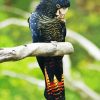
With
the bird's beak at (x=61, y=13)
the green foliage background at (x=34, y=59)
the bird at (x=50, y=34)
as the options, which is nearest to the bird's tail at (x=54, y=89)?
the bird at (x=50, y=34)

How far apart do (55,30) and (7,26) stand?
7.75 ft

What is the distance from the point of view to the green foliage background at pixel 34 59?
10.5 feet

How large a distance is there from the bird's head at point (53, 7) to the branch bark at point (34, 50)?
73mm

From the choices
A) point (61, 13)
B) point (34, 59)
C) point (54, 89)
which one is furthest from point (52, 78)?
point (34, 59)

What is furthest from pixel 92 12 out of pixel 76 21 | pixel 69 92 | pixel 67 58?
pixel 69 92

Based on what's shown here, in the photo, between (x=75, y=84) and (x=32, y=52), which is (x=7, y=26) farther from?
(x=32, y=52)

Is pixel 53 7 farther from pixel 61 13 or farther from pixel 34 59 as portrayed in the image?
pixel 34 59

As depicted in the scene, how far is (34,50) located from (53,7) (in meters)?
0.12

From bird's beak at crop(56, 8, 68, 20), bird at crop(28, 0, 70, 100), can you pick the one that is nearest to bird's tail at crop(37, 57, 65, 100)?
bird at crop(28, 0, 70, 100)

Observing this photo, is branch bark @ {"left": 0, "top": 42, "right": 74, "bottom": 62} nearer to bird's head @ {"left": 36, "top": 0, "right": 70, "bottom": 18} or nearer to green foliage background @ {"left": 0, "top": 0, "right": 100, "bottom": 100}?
bird's head @ {"left": 36, "top": 0, "right": 70, "bottom": 18}

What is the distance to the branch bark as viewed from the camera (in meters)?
1.19

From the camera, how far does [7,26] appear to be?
3621 mm

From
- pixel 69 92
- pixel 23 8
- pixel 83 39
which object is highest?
pixel 23 8

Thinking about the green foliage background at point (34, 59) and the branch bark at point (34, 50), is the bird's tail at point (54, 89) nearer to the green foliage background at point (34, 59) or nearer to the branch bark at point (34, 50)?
the branch bark at point (34, 50)
